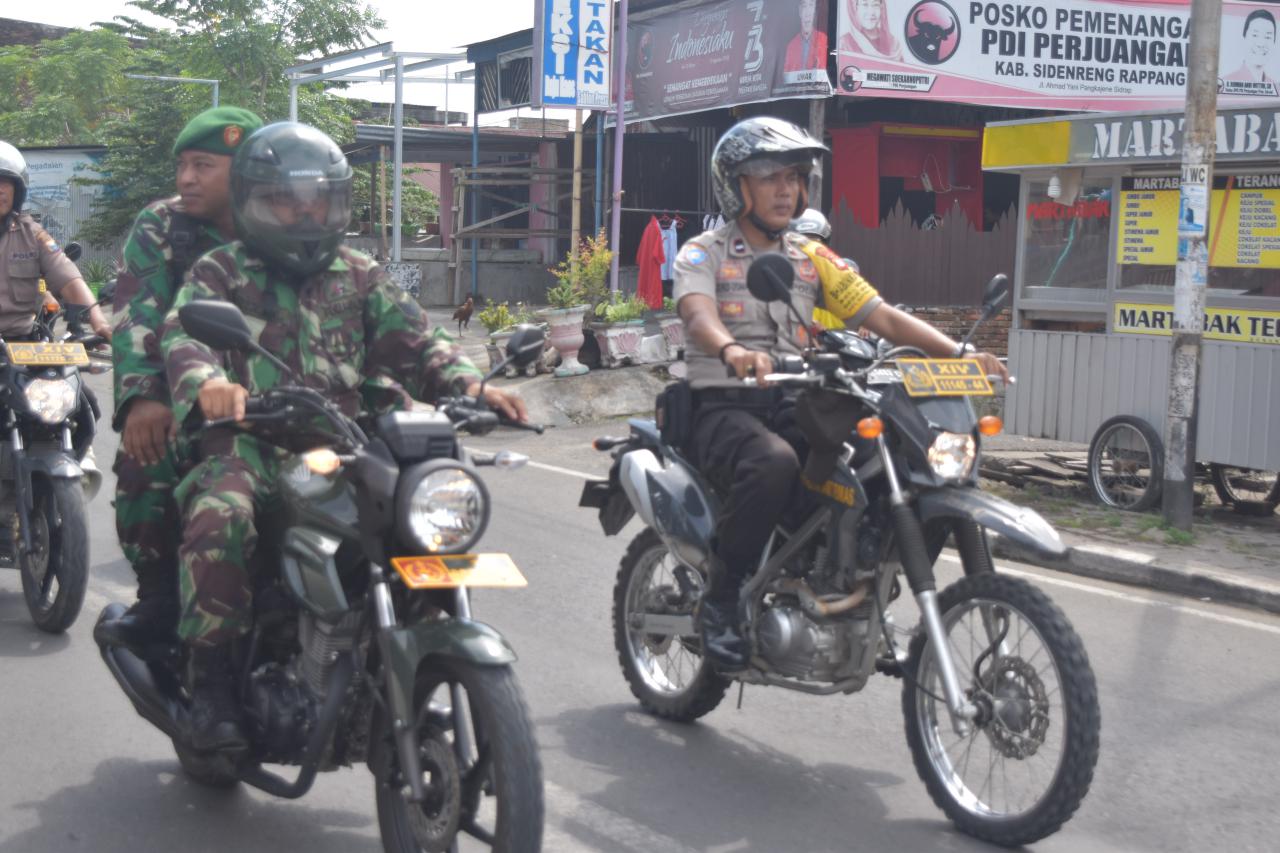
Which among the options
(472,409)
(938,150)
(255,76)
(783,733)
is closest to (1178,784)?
(783,733)

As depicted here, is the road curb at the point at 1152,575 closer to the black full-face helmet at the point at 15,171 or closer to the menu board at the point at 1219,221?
the menu board at the point at 1219,221

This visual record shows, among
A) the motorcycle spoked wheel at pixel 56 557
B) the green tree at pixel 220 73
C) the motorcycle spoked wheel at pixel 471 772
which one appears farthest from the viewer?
the green tree at pixel 220 73

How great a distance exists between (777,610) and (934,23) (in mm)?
15086

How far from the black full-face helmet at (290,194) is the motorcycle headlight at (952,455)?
1677 millimetres

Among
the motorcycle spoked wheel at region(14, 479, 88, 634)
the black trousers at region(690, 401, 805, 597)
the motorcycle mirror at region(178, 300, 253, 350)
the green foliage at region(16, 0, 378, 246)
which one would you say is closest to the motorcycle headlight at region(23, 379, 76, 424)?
the motorcycle spoked wheel at region(14, 479, 88, 634)

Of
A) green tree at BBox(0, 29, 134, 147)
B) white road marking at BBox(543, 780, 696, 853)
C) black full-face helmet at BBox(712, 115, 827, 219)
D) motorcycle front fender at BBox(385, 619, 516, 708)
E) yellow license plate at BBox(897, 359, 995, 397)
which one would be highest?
green tree at BBox(0, 29, 134, 147)

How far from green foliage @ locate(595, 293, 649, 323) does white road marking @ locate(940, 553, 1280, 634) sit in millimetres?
8345

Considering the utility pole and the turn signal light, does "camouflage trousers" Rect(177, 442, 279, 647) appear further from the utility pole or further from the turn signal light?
the utility pole

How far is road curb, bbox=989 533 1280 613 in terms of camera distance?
739cm

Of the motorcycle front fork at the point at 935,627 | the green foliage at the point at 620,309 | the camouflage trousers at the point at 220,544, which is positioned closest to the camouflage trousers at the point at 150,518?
the camouflage trousers at the point at 220,544

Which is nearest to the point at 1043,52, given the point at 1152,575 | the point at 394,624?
the point at 1152,575

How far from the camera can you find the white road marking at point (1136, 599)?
275 inches

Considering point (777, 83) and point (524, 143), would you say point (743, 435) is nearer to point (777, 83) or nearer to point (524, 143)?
point (777, 83)

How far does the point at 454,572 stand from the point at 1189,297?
21.8ft
